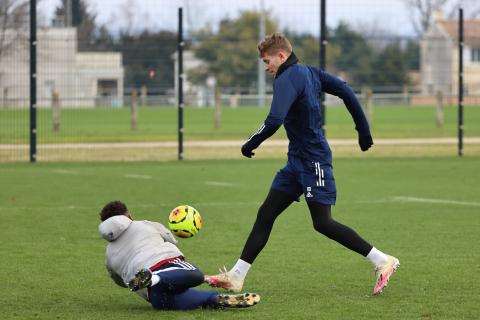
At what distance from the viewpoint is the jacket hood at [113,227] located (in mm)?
7082

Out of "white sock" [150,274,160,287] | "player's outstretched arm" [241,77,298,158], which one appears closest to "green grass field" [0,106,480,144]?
"player's outstretched arm" [241,77,298,158]

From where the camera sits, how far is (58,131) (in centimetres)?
2470

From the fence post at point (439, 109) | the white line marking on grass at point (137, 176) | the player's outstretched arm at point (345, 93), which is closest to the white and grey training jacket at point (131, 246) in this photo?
the player's outstretched arm at point (345, 93)

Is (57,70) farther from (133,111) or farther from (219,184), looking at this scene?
(133,111)

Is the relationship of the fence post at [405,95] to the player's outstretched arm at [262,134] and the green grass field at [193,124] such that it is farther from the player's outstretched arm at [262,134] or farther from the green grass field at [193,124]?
the player's outstretched arm at [262,134]

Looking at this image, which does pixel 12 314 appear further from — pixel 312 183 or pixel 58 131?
pixel 58 131

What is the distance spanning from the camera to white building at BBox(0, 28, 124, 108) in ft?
69.9

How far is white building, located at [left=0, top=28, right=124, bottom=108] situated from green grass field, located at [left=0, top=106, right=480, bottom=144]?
0.75 m

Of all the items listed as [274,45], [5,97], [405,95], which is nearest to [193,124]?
[405,95]

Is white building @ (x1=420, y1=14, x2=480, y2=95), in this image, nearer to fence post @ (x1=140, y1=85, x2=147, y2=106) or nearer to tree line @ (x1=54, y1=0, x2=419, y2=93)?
tree line @ (x1=54, y1=0, x2=419, y2=93)

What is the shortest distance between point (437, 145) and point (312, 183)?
1872 cm

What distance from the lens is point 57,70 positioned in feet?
71.7

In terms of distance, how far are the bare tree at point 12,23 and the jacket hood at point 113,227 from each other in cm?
1476

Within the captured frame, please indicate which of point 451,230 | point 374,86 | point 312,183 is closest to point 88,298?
point 312,183
